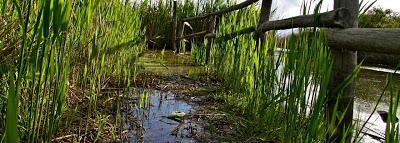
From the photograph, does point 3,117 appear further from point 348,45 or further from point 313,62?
point 348,45

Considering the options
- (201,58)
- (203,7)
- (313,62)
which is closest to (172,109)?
(313,62)

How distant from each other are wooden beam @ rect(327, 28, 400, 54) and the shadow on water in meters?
0.92

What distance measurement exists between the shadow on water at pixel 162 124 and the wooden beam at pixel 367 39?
918 mm

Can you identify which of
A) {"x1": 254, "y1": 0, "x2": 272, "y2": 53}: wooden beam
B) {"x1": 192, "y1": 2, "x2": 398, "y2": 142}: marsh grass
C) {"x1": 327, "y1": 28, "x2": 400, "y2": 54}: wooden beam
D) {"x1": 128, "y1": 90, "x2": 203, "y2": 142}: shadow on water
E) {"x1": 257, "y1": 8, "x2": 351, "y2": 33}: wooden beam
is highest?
{"x1": 254, "y1": 0, "x2": 272, "y2": 53}: wooden beam

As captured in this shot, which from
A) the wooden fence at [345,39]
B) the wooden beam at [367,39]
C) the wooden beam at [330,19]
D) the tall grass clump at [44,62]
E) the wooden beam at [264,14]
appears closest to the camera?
the tall grass clump at [44,62]

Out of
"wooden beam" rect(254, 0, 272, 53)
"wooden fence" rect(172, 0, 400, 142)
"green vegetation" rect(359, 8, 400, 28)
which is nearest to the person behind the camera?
"wooden fence" rect(172, 0, 400, 142)

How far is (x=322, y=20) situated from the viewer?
5.98 feet

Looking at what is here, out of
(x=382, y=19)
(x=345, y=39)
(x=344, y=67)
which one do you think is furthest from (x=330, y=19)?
(x=382, y=19)

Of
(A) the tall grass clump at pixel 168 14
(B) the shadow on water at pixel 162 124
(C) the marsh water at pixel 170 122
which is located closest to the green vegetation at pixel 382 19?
(A) the tall grass clump at pixel 168 14

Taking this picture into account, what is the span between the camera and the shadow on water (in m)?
1.96

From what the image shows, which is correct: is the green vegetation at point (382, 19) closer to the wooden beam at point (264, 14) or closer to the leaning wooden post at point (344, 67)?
the wooden beam at point (264, 14)

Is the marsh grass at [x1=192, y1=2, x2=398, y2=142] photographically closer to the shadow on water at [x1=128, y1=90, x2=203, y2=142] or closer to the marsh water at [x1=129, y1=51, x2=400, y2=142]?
the marsh water at [x1=129, y1=51, x2=400, y2=142]

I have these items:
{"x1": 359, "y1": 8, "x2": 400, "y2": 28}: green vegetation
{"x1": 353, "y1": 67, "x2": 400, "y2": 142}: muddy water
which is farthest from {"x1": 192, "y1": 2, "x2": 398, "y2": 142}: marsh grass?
{"x1": 359, "y1": 8, "x2": 400, "y2": 28}: green vegetation

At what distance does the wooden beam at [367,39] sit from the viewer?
4.57 feet
